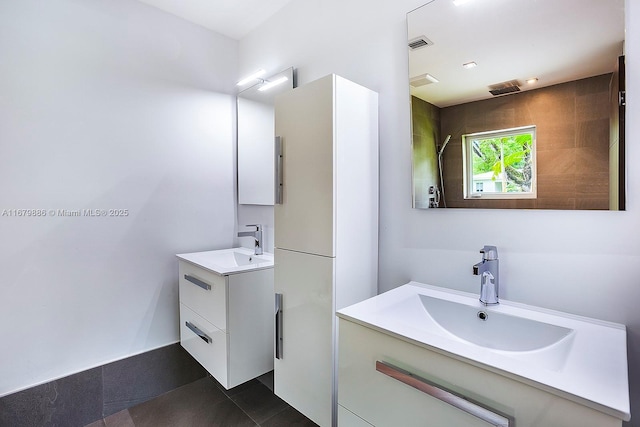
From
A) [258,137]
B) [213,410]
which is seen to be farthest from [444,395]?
[258,137]

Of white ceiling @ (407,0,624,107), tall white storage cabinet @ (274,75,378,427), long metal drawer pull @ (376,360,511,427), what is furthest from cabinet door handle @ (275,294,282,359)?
white ceiling @ (407,0,624,107)

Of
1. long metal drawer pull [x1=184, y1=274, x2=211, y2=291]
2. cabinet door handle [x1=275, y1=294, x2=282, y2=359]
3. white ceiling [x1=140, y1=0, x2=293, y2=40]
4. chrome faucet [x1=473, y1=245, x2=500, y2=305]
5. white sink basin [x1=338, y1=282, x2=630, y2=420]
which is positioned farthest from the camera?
white ceiling [x1=140, y1=0, x2=293, y2=40]

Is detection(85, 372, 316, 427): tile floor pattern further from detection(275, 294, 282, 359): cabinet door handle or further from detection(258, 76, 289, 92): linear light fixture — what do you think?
detection(258, 76, 289, 92): linear light fixture

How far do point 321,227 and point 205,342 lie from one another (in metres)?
1.15

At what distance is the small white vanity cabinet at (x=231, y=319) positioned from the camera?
5.77 ft

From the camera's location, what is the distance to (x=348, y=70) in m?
1.80

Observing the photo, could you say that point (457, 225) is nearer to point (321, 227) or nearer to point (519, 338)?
point (519, 338)

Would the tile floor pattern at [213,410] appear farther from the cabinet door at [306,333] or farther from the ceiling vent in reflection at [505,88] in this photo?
the ceiling vent in reflection at [505,88]

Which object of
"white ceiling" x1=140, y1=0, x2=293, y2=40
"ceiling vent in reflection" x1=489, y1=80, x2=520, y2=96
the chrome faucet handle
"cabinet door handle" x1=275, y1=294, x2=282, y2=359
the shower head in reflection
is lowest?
"cabinet door handle" x1=275, y1=294, x2=282, y2=359

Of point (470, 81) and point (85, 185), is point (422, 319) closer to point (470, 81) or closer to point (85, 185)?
point (470, 81)

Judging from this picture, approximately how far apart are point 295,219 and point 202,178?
50.7 inches

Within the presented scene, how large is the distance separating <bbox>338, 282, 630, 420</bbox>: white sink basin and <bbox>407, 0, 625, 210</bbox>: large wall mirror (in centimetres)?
40

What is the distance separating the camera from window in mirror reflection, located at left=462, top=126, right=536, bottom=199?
46.8 inches

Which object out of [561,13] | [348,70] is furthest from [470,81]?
[348,70]
